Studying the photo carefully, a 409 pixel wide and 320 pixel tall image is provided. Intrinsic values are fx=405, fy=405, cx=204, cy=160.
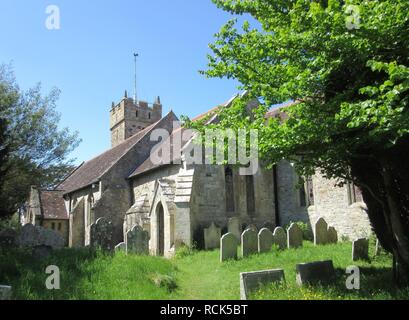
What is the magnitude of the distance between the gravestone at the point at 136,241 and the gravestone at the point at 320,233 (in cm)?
608

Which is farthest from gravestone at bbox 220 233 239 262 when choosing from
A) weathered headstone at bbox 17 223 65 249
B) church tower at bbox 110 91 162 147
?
church tower at bbox 110 91 162 147

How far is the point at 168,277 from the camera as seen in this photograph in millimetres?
9664

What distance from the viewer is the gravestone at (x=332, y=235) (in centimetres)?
1510

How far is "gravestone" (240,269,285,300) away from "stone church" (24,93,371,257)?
689cm

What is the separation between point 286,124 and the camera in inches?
303

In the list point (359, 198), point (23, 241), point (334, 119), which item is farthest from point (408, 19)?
point (23, 241)

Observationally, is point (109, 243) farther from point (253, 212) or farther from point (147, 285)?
point (253, 212)

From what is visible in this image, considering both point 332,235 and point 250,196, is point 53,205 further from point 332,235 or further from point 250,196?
point 332,235

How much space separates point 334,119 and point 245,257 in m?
6.51

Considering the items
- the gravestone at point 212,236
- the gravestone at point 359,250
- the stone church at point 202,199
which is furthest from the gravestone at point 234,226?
the gravestone at point 359,250

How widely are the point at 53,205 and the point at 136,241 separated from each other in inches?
A: 694

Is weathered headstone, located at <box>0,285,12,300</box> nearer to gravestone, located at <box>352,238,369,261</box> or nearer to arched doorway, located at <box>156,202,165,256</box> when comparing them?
gravestone, located at <box>352,238,369,261</box>

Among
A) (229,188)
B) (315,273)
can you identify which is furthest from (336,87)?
(229,188)
